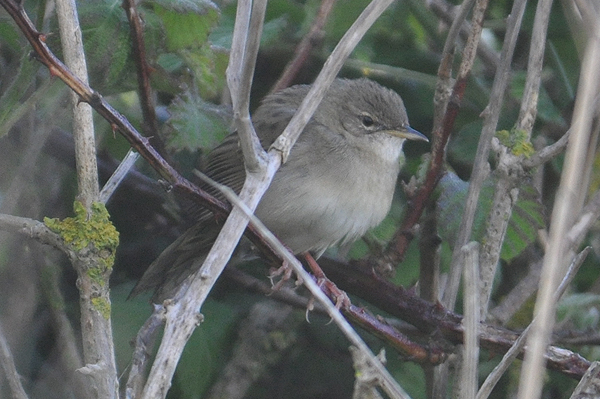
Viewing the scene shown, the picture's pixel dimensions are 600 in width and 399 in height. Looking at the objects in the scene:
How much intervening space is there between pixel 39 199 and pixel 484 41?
1.99 meters

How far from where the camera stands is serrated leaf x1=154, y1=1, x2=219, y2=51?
8.74 ft

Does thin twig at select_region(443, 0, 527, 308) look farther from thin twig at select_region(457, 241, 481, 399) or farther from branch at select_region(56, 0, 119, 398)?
branch at select_region(56, 0, 119, 398)

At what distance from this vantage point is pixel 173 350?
1.96 metres

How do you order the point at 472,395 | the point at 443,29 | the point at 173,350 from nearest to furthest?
1. the point at 472,395
2. the point at 173,350
3. the point at 443,29

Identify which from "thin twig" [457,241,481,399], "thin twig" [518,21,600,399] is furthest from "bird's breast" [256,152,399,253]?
"thin twig" [518,21,600,399]

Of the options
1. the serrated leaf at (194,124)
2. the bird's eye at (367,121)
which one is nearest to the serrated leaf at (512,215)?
the bird's eye at (367,121)

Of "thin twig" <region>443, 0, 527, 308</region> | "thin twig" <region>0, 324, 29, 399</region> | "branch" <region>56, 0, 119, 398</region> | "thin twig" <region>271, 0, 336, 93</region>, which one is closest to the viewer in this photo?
"branch" <region>56, 0, 119, 398</region>

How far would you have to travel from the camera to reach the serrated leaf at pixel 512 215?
2896mm

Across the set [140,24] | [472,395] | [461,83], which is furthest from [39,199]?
[472,395]

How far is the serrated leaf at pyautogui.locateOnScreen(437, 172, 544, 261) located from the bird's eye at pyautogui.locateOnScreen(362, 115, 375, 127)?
0.59 m

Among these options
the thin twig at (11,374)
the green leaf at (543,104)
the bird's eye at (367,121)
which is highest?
the green leaf at (543,104)

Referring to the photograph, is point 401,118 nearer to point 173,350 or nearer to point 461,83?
point 461,83

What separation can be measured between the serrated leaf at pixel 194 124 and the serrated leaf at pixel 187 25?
26 cm

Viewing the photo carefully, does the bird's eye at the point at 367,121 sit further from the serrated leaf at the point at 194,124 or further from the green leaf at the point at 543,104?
the serrated leaf at the point at 194,124
